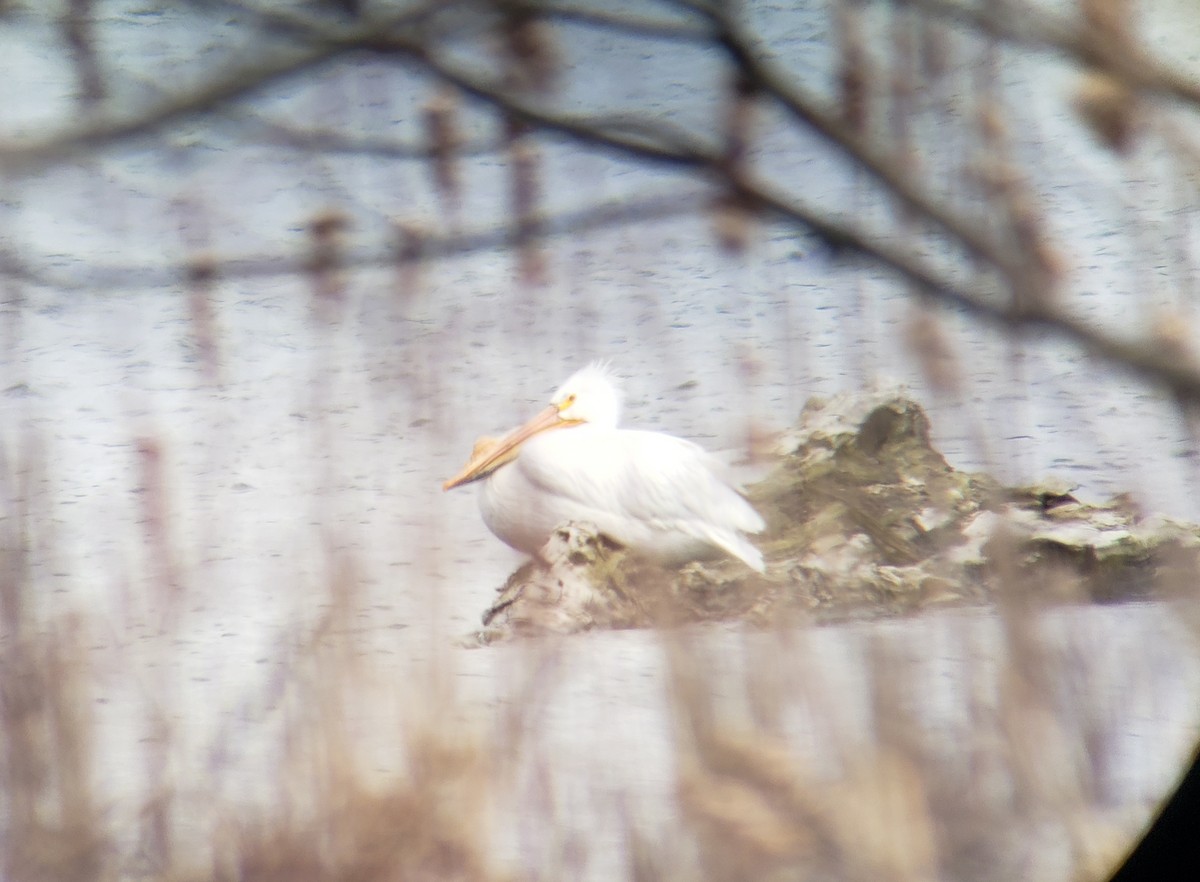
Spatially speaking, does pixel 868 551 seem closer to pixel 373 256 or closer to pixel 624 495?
pixel 624 495

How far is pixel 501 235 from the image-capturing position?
3.12ft

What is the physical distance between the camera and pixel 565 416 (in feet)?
3.01

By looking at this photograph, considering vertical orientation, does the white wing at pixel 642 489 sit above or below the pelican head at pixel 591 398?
below

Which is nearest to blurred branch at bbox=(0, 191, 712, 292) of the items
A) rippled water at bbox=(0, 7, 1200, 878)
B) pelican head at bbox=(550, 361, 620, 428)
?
rippled water at bbox=(0, 7, 1200, 878)

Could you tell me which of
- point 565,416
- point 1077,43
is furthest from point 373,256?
point 1077,43

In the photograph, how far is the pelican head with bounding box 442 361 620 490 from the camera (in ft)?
2.99

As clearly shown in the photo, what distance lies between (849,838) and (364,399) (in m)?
0.56

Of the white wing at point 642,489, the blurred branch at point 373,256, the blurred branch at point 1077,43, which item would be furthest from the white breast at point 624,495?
the blurred branch at point 1077,43

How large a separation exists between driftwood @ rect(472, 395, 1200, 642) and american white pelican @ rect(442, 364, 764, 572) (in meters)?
0.02

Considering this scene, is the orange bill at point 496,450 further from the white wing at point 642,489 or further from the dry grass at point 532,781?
the dry grass at point 532,781

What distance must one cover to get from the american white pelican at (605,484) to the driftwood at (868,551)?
0.02m

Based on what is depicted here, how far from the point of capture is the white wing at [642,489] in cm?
90

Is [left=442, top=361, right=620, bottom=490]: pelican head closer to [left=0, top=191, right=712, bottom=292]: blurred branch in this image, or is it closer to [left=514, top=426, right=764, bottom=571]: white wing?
[left=514, top=426, right=764, bottom=571]: white wing

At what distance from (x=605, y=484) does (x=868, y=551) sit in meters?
0.24
